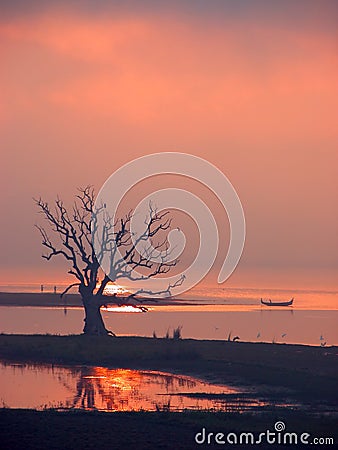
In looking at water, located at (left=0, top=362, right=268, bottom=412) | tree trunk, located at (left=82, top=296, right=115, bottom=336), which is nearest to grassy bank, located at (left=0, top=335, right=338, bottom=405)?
water, located at (left=0, top=362, right=268, bottom=412)

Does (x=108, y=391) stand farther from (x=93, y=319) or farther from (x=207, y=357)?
(x=93, y=319)

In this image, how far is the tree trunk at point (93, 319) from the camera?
44.9m

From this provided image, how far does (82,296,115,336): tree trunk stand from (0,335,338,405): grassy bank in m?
4.03

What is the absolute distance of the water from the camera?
22.6m

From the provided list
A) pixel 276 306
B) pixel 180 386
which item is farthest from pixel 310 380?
pixel 276 306

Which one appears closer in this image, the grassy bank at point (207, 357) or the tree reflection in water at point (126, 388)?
the tree reflection in water at point (126, 388)

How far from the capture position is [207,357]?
34.2 metres

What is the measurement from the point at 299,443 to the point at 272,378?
1139 centimetres
